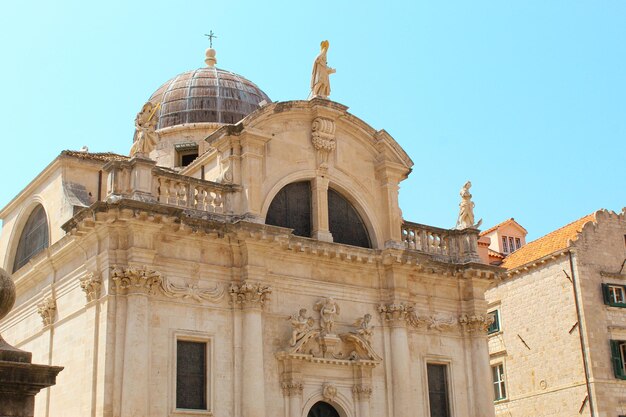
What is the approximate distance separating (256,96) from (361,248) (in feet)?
30.1

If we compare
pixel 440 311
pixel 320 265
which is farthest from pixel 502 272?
pixel 320 265

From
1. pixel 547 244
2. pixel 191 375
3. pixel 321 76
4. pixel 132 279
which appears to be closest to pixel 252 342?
pixel 191 375

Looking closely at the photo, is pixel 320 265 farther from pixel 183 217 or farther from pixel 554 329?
pixel 554 329

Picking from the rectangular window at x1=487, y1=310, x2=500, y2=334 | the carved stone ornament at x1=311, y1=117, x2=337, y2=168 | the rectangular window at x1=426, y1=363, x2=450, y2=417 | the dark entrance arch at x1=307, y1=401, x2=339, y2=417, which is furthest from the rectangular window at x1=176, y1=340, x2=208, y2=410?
the rectangular window at x1=487, y1=310, x2=500, y2=334

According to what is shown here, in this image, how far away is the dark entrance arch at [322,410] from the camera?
20266mm

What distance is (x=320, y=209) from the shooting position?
854 inches

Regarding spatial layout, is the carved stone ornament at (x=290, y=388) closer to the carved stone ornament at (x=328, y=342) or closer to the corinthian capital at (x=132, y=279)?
the carved stone ornament at (x=328, y=342)

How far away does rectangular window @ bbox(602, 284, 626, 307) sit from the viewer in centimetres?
2998

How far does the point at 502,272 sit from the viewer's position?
23734 millimetres

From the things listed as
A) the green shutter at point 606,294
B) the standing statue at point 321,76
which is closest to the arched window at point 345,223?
the standing statue at point 321,76

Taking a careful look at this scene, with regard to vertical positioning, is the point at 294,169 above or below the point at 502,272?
above

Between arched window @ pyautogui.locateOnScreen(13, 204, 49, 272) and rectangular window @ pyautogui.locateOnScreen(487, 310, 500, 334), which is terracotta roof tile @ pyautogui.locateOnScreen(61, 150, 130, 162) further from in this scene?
rectangular window @ pyautogui.locateOnScreen(487, 310, 500, 334)

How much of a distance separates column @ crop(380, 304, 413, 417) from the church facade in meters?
0.03

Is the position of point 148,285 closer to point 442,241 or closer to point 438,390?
point 438,390
